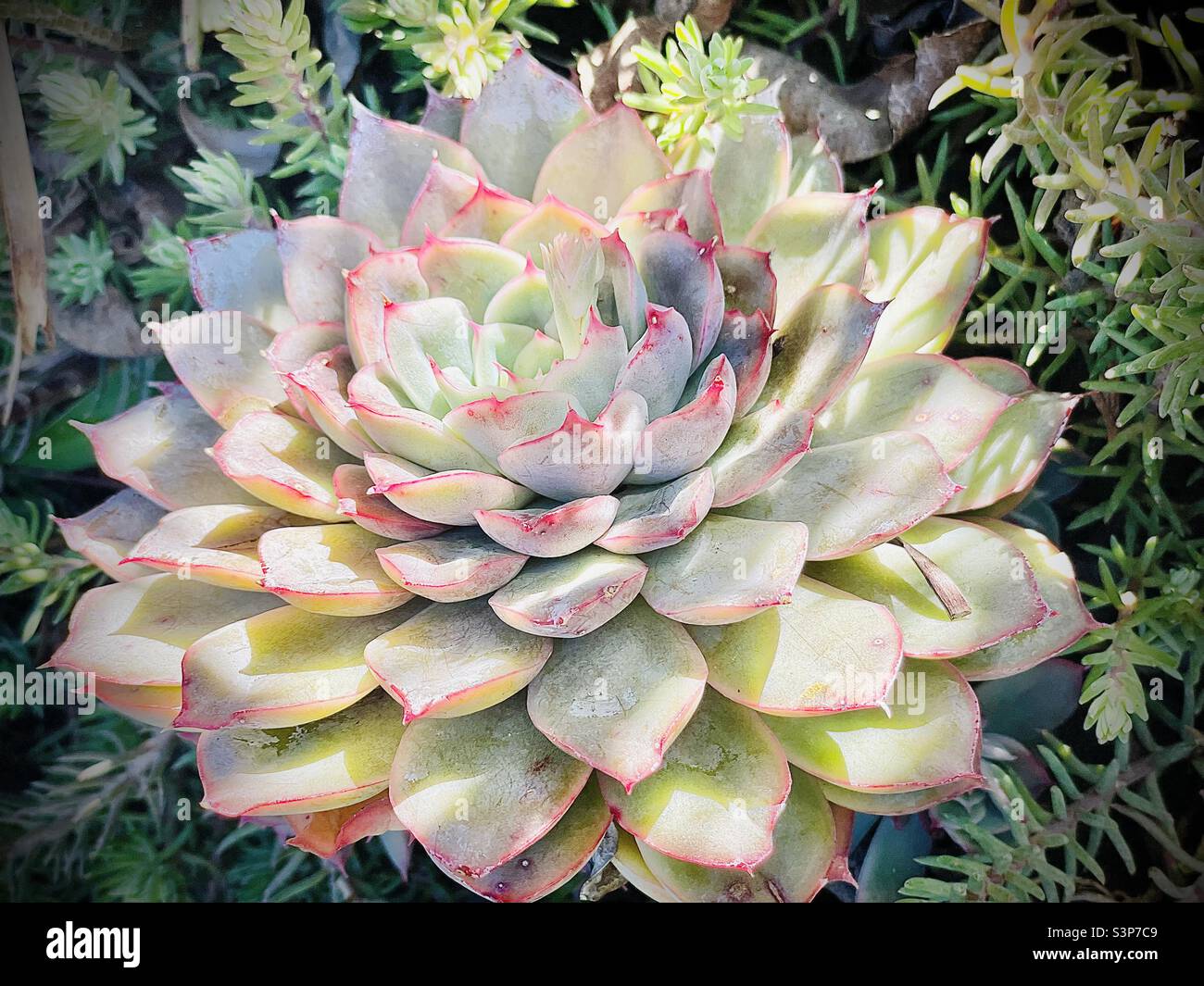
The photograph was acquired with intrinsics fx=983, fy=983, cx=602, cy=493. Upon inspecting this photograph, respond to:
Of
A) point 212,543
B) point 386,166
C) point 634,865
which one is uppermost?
point 386,166

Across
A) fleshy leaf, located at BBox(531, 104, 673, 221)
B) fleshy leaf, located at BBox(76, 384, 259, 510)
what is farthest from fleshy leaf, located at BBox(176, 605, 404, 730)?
fleshy leaf, located at BBox(531, 104, 673, 221)

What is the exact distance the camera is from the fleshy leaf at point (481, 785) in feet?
A: 1.79

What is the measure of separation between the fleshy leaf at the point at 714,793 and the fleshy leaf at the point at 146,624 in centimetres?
27

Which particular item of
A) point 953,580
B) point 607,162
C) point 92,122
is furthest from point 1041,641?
point 92,122

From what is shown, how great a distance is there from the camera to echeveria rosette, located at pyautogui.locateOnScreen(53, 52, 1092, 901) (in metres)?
0.56

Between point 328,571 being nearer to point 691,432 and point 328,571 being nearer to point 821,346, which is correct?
point 691,432

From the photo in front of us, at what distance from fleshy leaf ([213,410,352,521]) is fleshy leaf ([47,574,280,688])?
74mm

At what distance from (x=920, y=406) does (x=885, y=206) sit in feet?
0.58

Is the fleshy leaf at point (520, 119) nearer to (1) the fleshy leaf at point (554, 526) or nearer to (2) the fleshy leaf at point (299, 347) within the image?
(2) the fleshy leaf at point (299, 347)

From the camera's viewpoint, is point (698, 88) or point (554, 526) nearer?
point (554, 526)

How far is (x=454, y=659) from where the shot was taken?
568mm

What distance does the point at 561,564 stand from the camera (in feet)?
1.93
